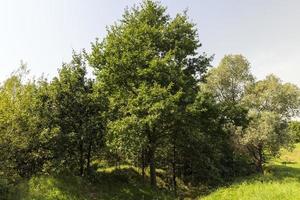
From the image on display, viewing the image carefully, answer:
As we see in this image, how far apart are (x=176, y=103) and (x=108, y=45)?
9.75 meters

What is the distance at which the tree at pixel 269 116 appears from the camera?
47688 mm

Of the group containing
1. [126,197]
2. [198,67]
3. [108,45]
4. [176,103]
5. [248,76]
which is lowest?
[126,197]

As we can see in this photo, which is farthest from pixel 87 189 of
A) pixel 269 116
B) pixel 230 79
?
pixel 230 79

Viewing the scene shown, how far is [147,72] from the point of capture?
3216cm

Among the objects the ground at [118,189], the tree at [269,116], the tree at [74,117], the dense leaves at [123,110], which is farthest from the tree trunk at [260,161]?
the tree at [74,117]

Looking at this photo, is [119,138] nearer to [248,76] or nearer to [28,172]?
[28,172]

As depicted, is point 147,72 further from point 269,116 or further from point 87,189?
point 269,116

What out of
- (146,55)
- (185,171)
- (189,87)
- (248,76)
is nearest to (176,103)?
(189,87)

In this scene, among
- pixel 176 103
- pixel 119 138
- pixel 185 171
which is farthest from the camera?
pixel 185 171

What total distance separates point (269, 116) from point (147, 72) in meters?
25.7

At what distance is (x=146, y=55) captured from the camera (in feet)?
108

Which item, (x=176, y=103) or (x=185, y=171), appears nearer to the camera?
(x=176, y=103)

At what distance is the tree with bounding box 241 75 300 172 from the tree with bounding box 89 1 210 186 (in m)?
16.2

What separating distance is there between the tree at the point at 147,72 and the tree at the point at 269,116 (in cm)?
1619
